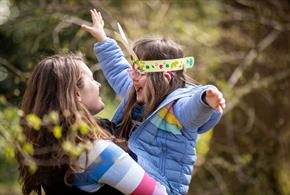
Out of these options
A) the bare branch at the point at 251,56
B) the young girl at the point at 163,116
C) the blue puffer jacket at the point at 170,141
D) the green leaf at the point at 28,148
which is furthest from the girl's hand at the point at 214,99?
the bare branch at the point at 251,56

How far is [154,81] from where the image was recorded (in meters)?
3.28

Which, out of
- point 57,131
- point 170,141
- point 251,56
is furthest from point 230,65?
point 57,131

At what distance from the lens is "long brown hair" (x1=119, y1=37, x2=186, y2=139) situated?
3.24 metres

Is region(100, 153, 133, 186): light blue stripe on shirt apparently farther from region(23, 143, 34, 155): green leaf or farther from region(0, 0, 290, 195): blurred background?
region(0, 0, 290, 195): blurred background

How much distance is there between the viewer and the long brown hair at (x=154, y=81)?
3.24 meters

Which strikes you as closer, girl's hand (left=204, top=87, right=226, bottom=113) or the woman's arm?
girl's hand (left=204, top=87, right=226, bottom=113)

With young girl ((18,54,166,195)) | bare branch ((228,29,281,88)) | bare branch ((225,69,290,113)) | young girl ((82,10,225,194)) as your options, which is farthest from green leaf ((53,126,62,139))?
bare branch ((228,29,281,88))

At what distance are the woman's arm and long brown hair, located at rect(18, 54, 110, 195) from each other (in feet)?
0.22

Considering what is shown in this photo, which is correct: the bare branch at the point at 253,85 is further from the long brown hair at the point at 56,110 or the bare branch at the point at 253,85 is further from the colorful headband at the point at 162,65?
the long brown hair at the point at 56,110

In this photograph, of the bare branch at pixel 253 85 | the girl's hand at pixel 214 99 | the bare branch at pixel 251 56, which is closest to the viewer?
the girl's hand at pixel 214 99

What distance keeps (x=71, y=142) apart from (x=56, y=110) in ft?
0.49

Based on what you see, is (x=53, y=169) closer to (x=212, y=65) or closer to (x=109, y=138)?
(x=109, y=138)

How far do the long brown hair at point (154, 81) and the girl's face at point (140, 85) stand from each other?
2 cm

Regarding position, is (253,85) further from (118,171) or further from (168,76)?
(118,171)
